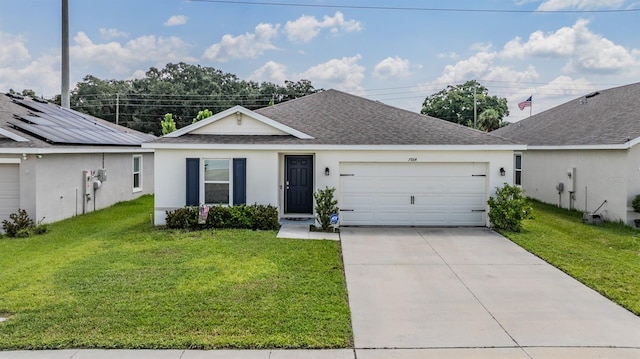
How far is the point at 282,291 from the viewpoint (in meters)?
6.73

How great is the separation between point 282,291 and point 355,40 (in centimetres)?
1853

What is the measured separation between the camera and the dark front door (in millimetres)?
13398

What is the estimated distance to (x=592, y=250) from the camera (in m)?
9.82

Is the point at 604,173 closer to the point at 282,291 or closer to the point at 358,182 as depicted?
the point at 358,182

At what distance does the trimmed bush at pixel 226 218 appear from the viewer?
465 inches

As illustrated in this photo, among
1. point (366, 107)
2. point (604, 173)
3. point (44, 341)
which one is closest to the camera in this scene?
point (44, 341)

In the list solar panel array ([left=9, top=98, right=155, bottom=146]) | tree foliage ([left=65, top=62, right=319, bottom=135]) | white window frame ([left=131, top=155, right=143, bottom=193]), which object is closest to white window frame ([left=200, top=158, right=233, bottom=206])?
solar panel array ([left=9, top=98, right=155, bottom=146])

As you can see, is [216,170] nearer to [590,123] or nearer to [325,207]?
[325,207]

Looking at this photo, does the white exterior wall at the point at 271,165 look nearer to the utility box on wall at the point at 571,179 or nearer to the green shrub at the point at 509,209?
the green shrub at the point at 509,209

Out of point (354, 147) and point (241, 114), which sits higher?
point (241, 114)

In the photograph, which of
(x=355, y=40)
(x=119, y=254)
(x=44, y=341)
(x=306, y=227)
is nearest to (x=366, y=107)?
(x=306, y=227)

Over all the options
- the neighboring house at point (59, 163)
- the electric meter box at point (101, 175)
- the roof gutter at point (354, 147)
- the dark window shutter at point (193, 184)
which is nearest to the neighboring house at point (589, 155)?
the roof gutter at point (354, 147)

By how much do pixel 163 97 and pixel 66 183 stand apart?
123ft

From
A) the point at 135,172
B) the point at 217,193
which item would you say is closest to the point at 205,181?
the point at 217,193
